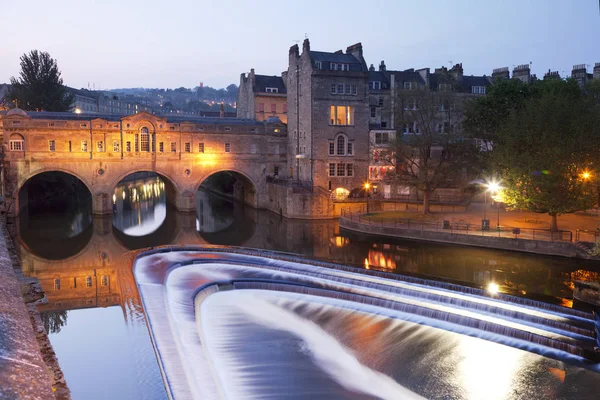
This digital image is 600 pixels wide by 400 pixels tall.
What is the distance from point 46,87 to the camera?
72.3 m

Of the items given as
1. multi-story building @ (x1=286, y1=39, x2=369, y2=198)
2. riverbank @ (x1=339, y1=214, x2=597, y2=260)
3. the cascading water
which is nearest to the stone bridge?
multi-story building @ (x1=286, y1=39, x2=369, y2=198)

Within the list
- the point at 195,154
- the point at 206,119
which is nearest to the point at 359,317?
the point at 195,154

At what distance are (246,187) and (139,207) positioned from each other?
1192 centimetres

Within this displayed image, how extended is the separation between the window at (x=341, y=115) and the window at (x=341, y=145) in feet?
4.58

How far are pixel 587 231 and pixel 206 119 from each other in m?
42.1

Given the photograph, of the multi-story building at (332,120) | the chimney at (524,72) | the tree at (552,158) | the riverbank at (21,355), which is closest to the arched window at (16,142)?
the multi-story building at (332,120)

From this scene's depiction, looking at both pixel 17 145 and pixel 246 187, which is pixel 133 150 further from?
pixel 246 187

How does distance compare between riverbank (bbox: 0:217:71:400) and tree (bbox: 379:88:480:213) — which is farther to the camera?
tree (bbox: 379:88:480:213)

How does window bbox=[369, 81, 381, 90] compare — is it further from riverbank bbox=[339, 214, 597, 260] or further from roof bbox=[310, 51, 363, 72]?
riverbank bbox=[339, 214, 597, 260]

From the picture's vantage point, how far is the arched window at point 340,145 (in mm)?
52750

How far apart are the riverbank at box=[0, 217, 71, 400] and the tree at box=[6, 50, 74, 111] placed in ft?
188

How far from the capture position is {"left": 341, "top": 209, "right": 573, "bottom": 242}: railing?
110 ft

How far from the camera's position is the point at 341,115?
52688 mm

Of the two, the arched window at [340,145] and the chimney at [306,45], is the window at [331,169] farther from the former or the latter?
the chimney at [306,45]
